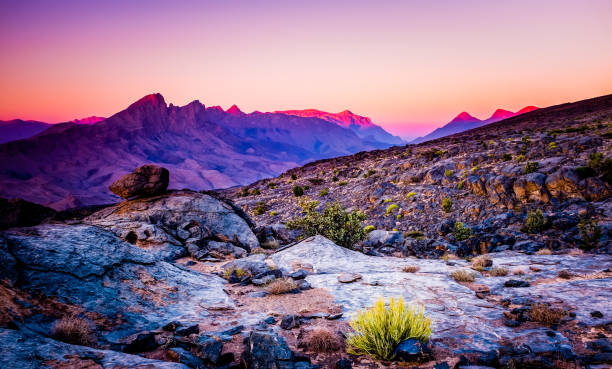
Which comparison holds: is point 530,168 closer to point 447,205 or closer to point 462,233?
point 447,205

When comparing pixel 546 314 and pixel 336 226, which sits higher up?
pixel 336 226

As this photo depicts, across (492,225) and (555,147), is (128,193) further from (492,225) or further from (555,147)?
(555,147)

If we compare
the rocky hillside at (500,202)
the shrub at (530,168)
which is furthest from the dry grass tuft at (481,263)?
the shrub at (530,168)

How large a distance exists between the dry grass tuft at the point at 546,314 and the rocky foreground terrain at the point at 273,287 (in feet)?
0.13

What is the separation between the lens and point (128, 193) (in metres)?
16.1

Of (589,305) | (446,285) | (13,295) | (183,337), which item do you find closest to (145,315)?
(183,337)

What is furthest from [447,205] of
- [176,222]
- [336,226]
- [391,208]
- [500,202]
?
[176,222]

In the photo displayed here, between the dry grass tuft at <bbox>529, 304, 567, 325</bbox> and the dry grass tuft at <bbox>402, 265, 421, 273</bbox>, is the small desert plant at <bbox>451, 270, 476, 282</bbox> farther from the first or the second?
the dry grass tuft at <bbox>529, 304, 567, 325</bbox>

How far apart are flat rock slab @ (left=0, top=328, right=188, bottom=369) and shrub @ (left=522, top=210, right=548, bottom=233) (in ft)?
60.6

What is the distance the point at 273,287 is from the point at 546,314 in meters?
6.33

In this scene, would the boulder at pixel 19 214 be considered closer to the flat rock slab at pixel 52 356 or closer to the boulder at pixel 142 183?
the flat rock slab at pixel 52 356

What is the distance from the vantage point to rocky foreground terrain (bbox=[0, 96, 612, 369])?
499 centimetres

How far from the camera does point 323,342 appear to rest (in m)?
5.50

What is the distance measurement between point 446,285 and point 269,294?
5.33 meters
